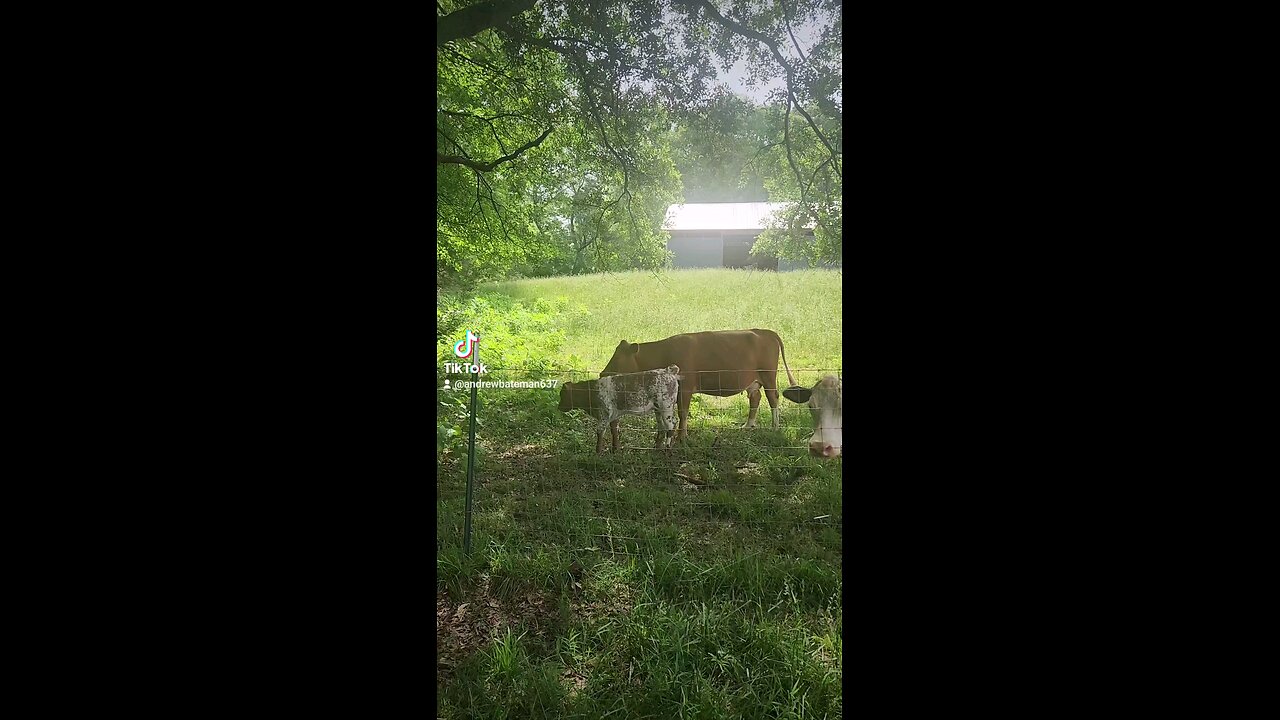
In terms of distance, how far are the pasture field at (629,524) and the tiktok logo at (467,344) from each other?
0.04m

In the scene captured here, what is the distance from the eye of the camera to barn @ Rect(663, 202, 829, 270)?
1847 millimetres

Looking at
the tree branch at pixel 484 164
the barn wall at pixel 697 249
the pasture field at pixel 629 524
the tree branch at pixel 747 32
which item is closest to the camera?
the pasture field at pixel 629 524

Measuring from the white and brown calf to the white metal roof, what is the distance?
43cm

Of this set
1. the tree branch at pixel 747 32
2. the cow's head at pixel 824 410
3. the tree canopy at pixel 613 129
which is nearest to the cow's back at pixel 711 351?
the cow's head at pixel 824 410

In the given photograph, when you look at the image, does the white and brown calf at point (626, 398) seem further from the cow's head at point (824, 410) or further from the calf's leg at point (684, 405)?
the cow's head at point (824, 410)

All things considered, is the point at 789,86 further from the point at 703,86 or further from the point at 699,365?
the point at 699,365

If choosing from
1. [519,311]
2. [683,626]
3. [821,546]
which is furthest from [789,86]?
[683,626]

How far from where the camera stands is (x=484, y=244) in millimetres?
2139

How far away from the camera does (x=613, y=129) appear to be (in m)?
1.97

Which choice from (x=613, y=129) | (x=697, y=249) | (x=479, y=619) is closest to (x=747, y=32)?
(x=613, y=129)

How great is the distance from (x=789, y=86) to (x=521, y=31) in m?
0.84

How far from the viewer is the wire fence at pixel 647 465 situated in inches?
74.1

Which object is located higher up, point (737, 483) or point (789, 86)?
point (789, 86)

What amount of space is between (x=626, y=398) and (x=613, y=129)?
2.73 ft
